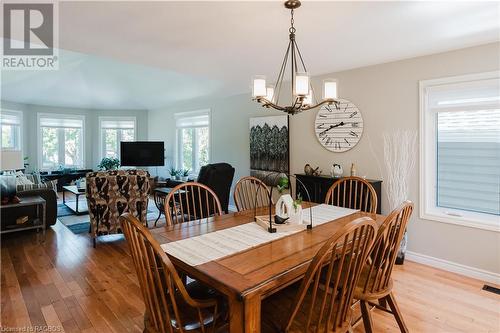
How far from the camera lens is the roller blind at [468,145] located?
9.82 feet

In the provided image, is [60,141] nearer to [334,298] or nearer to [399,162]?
[399,162]

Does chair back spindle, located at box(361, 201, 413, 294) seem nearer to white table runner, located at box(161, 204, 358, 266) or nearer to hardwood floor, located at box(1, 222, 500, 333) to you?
white table runner, located at box(161, 204, 358, 266)

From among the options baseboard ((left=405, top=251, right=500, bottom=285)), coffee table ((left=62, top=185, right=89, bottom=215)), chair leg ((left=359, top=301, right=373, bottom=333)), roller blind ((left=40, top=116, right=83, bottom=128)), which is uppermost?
roller blind ((left=40, top=116, right=83, bottom=128))

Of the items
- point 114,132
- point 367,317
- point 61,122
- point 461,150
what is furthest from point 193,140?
point 367,317

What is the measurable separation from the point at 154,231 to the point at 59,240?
9.71 feet

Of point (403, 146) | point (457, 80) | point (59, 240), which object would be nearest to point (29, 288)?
point (59, 240)

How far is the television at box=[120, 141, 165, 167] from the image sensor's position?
24.9 feet

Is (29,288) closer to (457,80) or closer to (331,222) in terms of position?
(331,222)

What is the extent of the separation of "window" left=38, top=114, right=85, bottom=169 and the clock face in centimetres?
722

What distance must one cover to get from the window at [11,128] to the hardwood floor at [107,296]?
4.79 m

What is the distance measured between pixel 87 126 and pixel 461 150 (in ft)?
29.1

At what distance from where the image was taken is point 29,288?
2744mm

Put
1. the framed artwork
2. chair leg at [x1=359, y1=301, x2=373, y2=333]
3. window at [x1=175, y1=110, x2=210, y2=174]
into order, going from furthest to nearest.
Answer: window at [x1=175, y1=110, x2=210, y2=174], the framed artwork, chair leg at [x1=359, y1=301, x2=373, y2=333]
